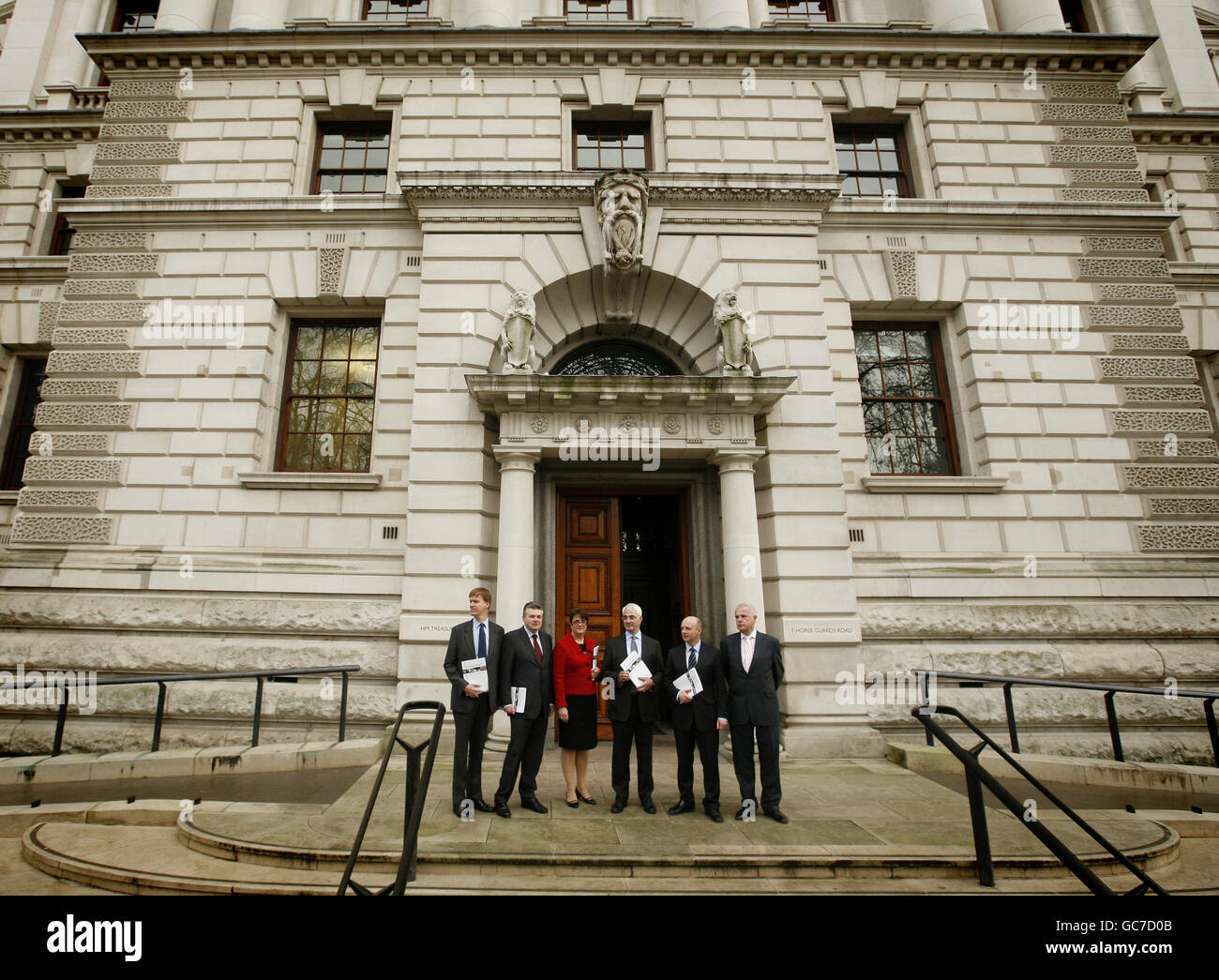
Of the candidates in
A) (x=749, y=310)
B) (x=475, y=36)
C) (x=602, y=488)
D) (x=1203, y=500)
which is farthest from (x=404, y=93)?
(x=1203, y=500)

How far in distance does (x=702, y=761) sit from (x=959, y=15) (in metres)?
15.8

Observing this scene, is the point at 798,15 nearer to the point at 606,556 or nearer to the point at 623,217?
the point at 623,217

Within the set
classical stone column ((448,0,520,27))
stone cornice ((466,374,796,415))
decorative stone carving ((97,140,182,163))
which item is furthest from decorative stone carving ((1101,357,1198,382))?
decorative stone carving ((97,140,182,163))

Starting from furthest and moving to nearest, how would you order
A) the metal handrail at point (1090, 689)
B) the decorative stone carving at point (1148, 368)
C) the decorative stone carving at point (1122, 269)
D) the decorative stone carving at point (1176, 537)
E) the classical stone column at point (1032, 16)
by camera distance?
the classical stone column at point (1032, 16) < the decorative stone carving at point (1122, 269) < the decorative stone carving at point (1148, 368) < the decorative stone carving at point (1176, 537) < the metal handrail at point (1090, 689)

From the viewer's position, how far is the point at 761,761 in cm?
580

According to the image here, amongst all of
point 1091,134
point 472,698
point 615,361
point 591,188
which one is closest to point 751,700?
point 472,698

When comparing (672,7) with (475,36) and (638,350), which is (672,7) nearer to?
(475,36)

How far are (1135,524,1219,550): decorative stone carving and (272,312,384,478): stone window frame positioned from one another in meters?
13.2

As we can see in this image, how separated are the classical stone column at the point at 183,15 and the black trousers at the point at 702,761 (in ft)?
55.6

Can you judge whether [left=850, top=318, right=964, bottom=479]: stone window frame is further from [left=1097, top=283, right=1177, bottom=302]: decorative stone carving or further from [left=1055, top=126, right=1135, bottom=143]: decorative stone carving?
[left=1055, top=126, right=1135, bottom=143]: decorative stone carving

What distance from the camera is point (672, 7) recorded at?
42.8 feet

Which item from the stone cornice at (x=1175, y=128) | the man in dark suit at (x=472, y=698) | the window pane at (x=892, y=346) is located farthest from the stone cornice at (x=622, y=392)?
the stone cornice at (x=1175, y=128)

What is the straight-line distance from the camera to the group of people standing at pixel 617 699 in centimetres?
583

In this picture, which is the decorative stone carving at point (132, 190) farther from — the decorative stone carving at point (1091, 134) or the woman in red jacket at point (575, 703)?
the decorative stone carving at point (1091, 134)
